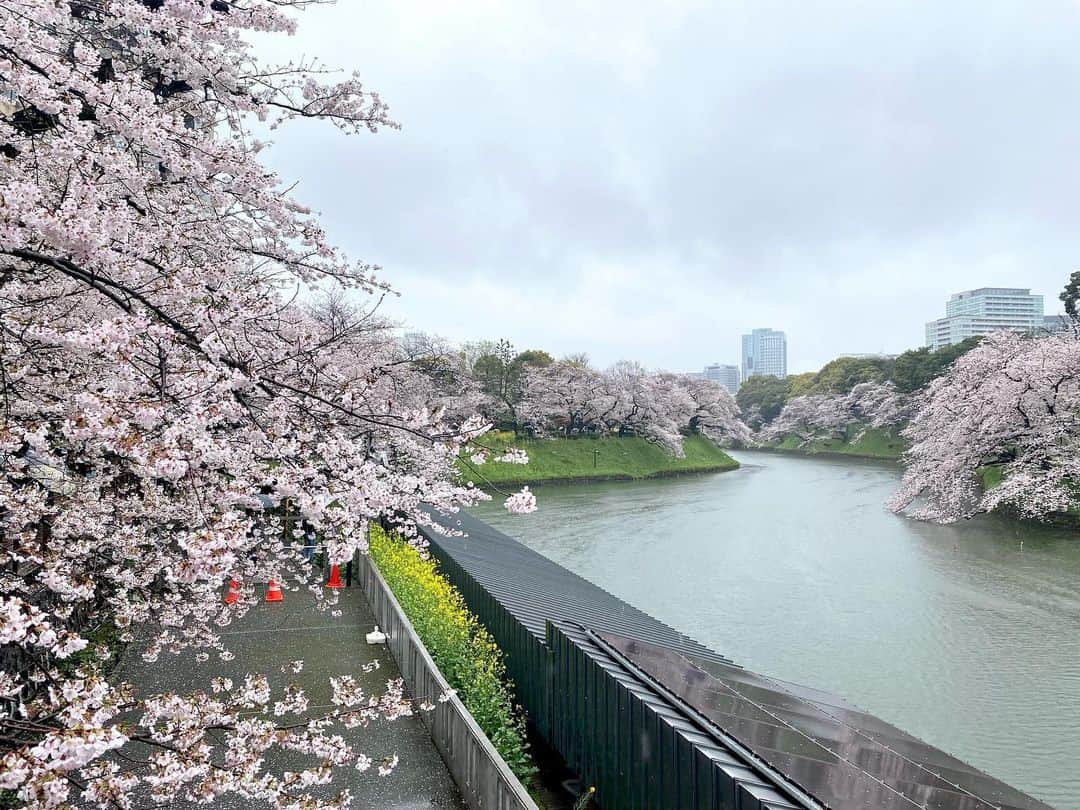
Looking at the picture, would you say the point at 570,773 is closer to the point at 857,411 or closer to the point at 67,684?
the point at 67,684

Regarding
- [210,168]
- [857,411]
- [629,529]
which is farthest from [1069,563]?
[857,411]

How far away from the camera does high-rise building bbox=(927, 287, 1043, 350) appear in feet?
362

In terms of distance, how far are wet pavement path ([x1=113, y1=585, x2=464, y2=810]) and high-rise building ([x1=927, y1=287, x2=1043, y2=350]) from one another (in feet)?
393

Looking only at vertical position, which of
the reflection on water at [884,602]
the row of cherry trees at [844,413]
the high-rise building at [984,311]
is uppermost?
the high-rise building at [984,311]

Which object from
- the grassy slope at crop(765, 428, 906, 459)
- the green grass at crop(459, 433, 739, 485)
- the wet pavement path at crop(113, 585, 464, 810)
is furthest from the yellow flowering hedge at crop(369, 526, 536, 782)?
the grassy slope at crop(765, 428, 906, 459)

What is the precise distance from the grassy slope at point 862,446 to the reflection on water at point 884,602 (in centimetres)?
2620

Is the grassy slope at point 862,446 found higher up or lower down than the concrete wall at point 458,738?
higher up

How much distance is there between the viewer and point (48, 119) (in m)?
4.05

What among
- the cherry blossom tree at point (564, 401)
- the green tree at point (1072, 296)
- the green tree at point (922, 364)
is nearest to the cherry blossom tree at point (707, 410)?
the cherry blossom tree at point (564, 401)

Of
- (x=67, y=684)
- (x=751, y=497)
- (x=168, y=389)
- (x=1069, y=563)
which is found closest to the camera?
(x=67, y=684)

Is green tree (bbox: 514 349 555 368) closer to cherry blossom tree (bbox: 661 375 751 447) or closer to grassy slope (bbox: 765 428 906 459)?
cherry blossom tree (bbox: 661 375 751 447)

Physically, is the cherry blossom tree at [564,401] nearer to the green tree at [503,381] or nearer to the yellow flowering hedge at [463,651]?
the green tree at [503,381]

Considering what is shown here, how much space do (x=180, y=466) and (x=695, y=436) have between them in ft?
180

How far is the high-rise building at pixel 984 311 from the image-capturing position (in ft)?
362
